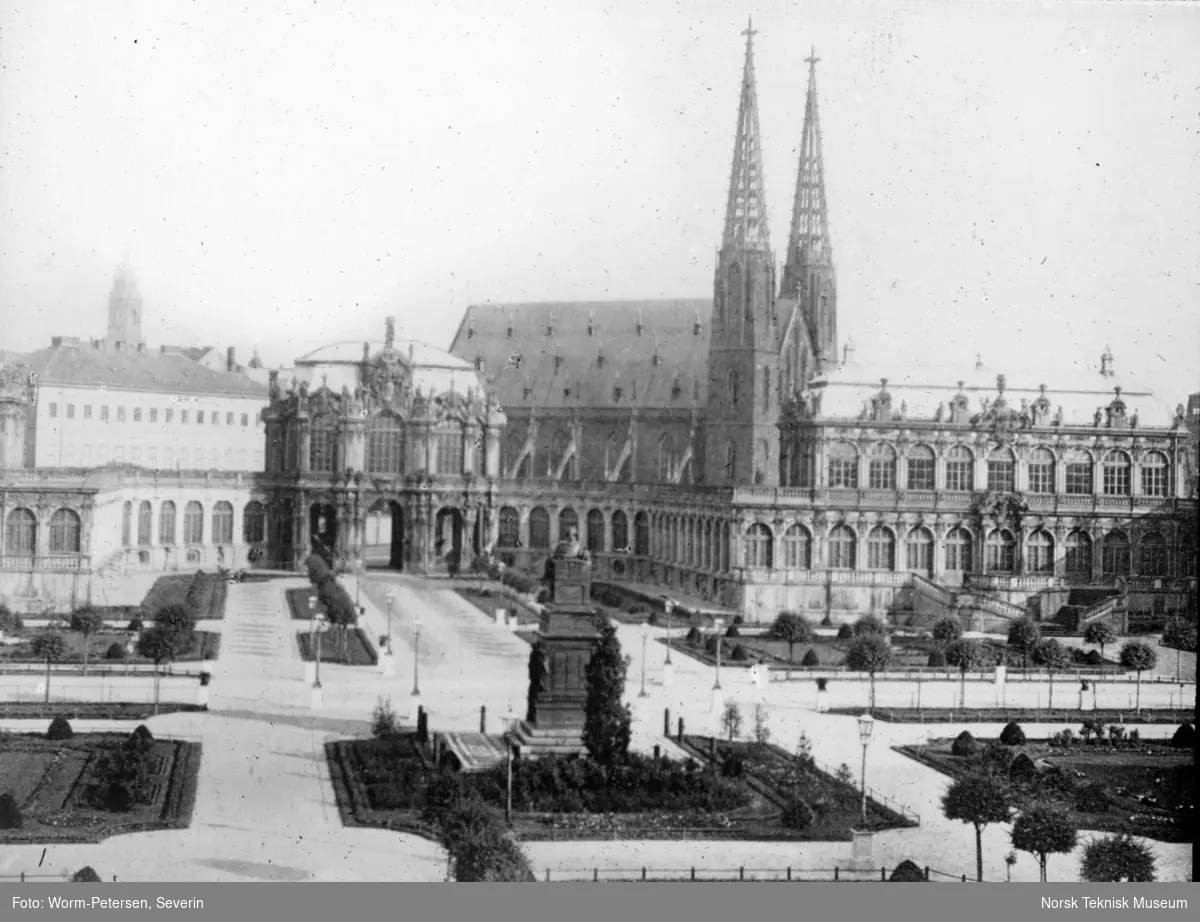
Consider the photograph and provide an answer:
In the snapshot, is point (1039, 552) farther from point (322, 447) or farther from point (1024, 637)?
point (322, 447)

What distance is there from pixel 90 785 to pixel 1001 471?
51.1 meters

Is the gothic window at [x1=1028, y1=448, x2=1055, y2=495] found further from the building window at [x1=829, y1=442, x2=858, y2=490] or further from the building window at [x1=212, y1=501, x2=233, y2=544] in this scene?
the building window at [x1=212, y1=501, x2=233, y2=544]

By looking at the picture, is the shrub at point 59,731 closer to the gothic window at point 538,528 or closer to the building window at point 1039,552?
the building window at point 1039,552

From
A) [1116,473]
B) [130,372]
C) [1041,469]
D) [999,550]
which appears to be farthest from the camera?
[1041,469]

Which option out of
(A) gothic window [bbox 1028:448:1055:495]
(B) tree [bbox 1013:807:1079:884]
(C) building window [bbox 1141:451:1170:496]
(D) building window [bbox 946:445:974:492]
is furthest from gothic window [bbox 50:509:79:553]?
(C) building window [bbox 1141:451:1170:496]

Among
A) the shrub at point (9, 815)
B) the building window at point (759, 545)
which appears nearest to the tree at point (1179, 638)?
the building window at point (759, 545)

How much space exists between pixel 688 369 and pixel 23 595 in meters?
44.0

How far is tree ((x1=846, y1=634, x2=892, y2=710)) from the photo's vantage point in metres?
52.8

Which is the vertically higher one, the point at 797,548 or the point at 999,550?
the point at 999,550

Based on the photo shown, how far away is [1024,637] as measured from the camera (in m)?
59.5

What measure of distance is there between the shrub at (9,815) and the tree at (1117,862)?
893 inches

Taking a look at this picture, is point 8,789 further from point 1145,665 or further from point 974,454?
point 974,454

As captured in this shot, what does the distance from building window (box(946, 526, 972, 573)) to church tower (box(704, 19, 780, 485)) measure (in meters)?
10.9

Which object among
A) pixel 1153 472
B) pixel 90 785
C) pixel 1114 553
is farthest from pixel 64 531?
pixel 1153 472
